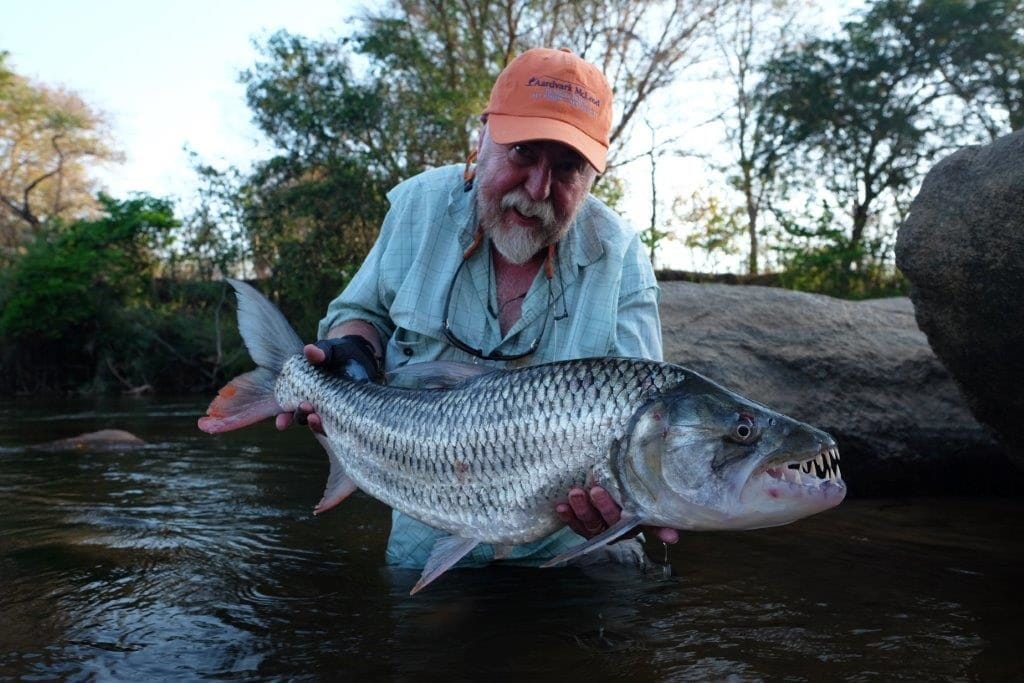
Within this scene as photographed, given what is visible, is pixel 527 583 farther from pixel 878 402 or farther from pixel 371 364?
pixel 878 402

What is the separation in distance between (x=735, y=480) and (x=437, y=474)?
1040mm

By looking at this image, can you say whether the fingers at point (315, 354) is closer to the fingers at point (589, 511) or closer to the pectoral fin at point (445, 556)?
the pectoral fin at point (445, 556)

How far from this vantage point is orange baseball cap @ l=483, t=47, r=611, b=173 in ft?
11.4

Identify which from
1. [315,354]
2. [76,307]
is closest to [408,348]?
[315,354]

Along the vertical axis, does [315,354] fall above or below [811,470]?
above

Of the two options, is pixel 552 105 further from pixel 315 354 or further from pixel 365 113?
pixel 365 113

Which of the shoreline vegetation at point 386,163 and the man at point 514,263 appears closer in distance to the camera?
the man at point 514,263

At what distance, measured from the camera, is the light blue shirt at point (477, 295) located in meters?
3.77

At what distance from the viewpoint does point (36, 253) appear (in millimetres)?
23328

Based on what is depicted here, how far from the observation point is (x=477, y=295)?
388 cm

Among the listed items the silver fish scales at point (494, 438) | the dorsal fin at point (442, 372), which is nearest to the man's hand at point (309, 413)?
the silver fish scales at point (494, 438)

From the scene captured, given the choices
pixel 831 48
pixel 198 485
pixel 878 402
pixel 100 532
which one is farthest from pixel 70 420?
pixel 831 48

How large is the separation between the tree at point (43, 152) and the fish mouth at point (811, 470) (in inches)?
1566

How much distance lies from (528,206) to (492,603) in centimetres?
166
